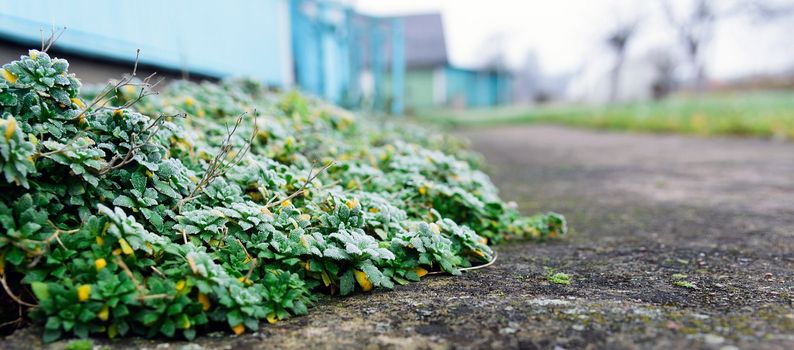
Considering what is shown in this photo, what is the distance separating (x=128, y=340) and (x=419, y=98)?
22313mm

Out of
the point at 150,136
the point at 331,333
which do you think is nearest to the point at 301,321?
the point at 331,333

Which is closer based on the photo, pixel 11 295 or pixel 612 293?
pixel 11 295

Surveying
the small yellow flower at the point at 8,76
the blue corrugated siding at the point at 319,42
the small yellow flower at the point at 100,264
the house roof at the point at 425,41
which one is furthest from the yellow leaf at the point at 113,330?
the house roof at the point at 425,41

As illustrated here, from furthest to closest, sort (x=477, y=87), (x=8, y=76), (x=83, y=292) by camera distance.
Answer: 1. (x=477, y=87)
2. (x=8, y=76)
3. (x=83, y=292)

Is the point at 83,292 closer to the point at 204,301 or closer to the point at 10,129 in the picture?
the point at 204,301

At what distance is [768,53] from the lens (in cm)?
2298

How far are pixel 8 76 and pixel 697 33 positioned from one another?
23.3 meters

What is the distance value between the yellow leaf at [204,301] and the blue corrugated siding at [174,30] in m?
1.36

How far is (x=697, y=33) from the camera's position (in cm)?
2116

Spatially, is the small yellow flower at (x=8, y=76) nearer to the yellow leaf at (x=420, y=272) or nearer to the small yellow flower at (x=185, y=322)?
the small yellow flower at (x=185, y=322)

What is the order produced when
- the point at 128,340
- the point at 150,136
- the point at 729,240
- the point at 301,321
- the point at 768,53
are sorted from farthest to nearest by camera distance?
the point at 768,53 < the point at 729,240 < the point at 150,136 < the point at 301,321 < the point at 128,340

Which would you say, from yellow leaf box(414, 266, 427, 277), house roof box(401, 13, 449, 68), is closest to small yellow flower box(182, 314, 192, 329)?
yellow leaf box(414, 266, 427, 277)

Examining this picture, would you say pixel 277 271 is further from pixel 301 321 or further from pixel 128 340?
pixel 128 340

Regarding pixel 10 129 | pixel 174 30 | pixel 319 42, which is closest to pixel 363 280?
pixel 10 129
